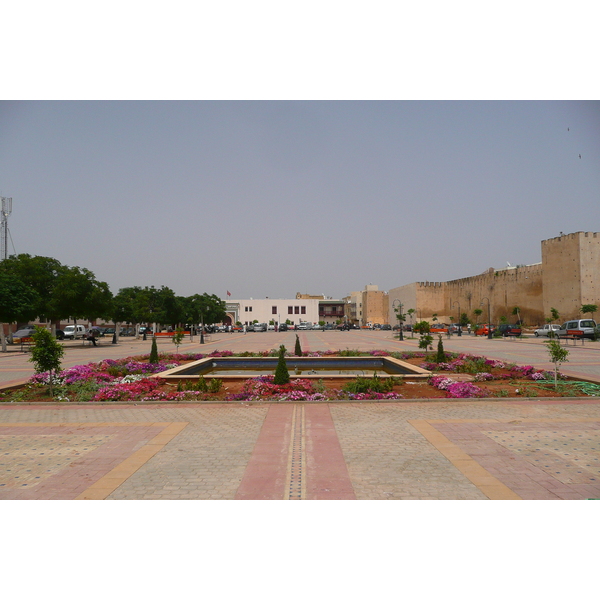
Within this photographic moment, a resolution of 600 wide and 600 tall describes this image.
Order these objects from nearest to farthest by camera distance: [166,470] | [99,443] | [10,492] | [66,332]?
[10,492], [166,470], [99,443], [66,332]

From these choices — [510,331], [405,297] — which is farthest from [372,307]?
[510,331]

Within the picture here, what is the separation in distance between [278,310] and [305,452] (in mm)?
81175

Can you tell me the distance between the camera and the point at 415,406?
9.40m

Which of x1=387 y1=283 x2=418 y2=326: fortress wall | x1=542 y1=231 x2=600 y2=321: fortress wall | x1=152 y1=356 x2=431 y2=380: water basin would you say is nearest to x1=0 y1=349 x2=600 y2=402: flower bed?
x1=152 y1=356 x2=431 y2=380: water basin

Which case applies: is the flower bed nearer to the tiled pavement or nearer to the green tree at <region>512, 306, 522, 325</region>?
the tiled pavement

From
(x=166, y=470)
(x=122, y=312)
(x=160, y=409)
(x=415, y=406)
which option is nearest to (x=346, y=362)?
(x=415, y=406)

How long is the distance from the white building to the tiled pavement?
77670 millimetres

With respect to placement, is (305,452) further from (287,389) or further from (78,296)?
(78,296)

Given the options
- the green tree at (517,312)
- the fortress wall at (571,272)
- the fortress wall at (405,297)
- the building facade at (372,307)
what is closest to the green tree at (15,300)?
the fortress wall at (571,272)

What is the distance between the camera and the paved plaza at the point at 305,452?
4.84 m

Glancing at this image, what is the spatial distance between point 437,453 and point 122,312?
39.7m

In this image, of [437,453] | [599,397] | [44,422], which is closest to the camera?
[437,453]

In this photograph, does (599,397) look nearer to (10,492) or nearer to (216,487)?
(216,487)

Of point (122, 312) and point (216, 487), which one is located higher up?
point (122, 312)
